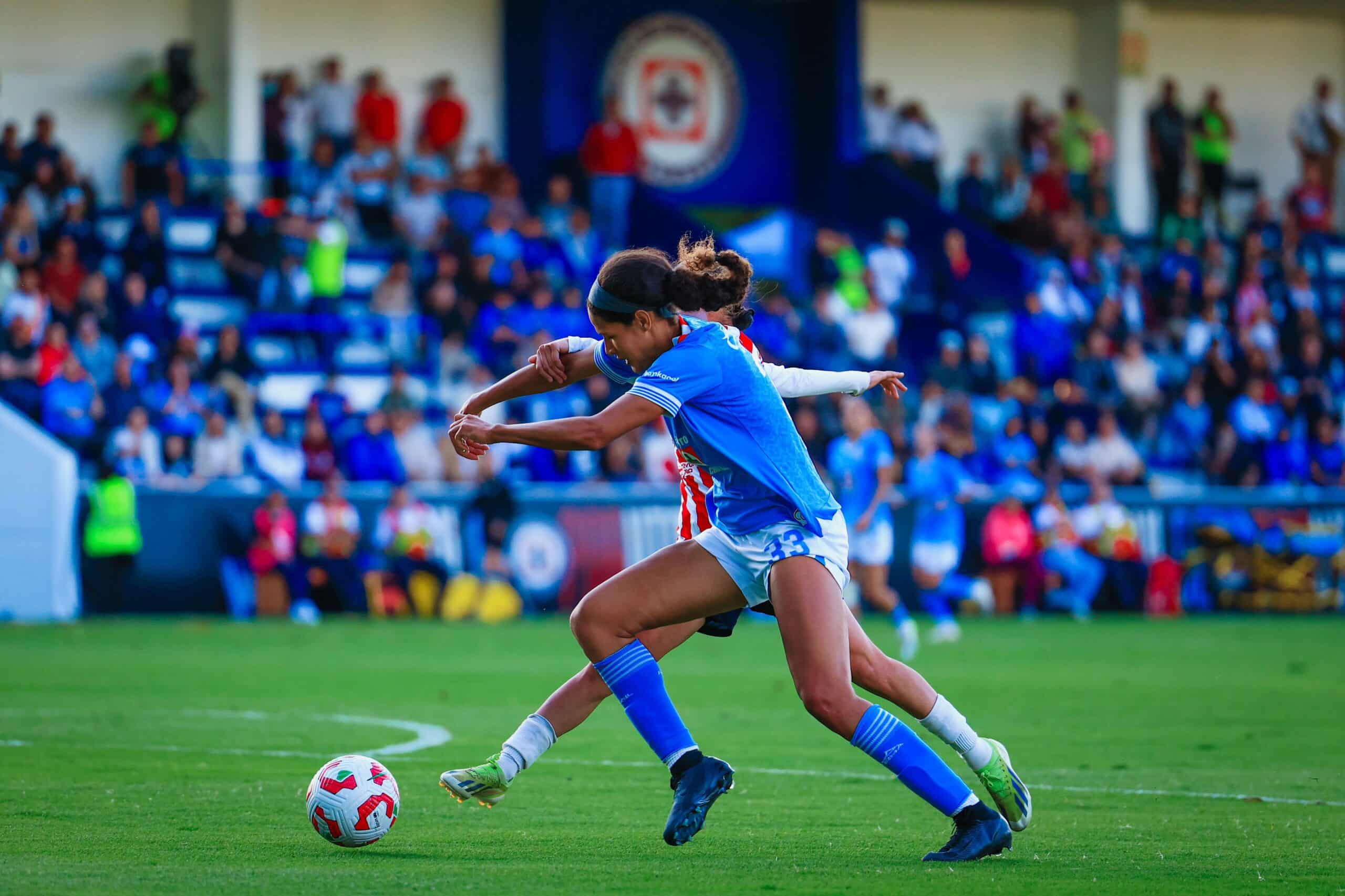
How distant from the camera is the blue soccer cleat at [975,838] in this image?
6109mm

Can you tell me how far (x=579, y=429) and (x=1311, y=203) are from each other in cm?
2795

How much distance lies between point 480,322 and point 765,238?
247 inches

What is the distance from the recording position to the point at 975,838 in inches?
241

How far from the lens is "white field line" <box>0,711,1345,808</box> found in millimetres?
7938

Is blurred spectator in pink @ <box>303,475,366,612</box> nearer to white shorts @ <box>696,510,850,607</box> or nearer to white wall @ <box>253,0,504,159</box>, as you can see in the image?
white wall @ <box>253,0,504,159</box>

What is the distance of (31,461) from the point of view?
62.0ft

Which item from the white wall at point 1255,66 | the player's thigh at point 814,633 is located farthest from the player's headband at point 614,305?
the white wall at point 1255,66

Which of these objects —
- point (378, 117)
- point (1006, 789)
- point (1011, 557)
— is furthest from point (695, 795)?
point (378, 117)

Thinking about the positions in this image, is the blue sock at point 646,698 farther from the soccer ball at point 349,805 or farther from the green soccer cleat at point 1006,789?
the green soccer cleat at point 1006,789

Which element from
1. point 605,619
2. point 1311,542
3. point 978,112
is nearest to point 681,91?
point 978,112

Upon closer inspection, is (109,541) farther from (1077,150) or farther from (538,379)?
(1077,150)

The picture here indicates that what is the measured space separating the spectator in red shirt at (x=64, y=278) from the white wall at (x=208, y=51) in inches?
172

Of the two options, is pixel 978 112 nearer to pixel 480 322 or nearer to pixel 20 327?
pixel 480 322

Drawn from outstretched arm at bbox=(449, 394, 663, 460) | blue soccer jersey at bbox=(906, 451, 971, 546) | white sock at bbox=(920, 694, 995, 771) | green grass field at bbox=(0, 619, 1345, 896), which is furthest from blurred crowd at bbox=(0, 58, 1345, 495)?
outstretched arm at bbox=(449, 394, 663, 460)
